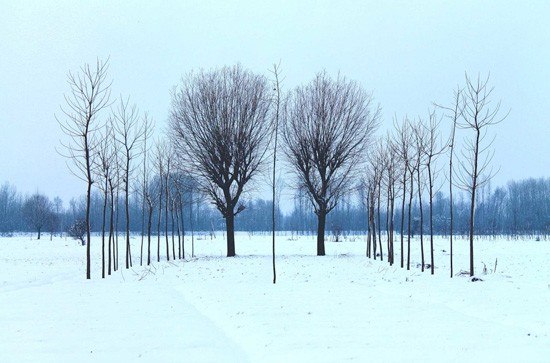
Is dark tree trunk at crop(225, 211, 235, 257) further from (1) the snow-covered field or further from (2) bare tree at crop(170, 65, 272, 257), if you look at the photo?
(1) the snow-covered field

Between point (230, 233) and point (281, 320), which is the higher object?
point (230, 233)

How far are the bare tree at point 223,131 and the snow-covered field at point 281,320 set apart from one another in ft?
42.9

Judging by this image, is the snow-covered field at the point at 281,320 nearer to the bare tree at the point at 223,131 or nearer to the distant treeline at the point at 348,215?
the bare tree at the point at 223,131

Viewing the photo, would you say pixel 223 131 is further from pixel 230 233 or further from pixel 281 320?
pixel 281 320

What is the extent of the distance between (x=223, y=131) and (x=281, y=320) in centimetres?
2134

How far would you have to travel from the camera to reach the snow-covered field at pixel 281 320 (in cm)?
744

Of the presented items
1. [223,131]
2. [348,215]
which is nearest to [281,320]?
[223,131]

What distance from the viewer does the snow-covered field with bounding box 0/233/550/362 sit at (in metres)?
7.44

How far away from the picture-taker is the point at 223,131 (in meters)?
30.5

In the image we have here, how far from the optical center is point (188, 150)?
103 feet

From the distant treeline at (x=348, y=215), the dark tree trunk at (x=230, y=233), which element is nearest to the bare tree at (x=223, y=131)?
the dark tree trunk at (x=230, y=233)

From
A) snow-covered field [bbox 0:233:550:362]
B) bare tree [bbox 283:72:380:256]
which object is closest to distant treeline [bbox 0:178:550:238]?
bare tree [bbox 283:72:380:256]

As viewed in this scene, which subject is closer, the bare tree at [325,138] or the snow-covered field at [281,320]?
the snow-covered field at [281,320]

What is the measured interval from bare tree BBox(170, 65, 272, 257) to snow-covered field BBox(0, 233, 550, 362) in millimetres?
13074
